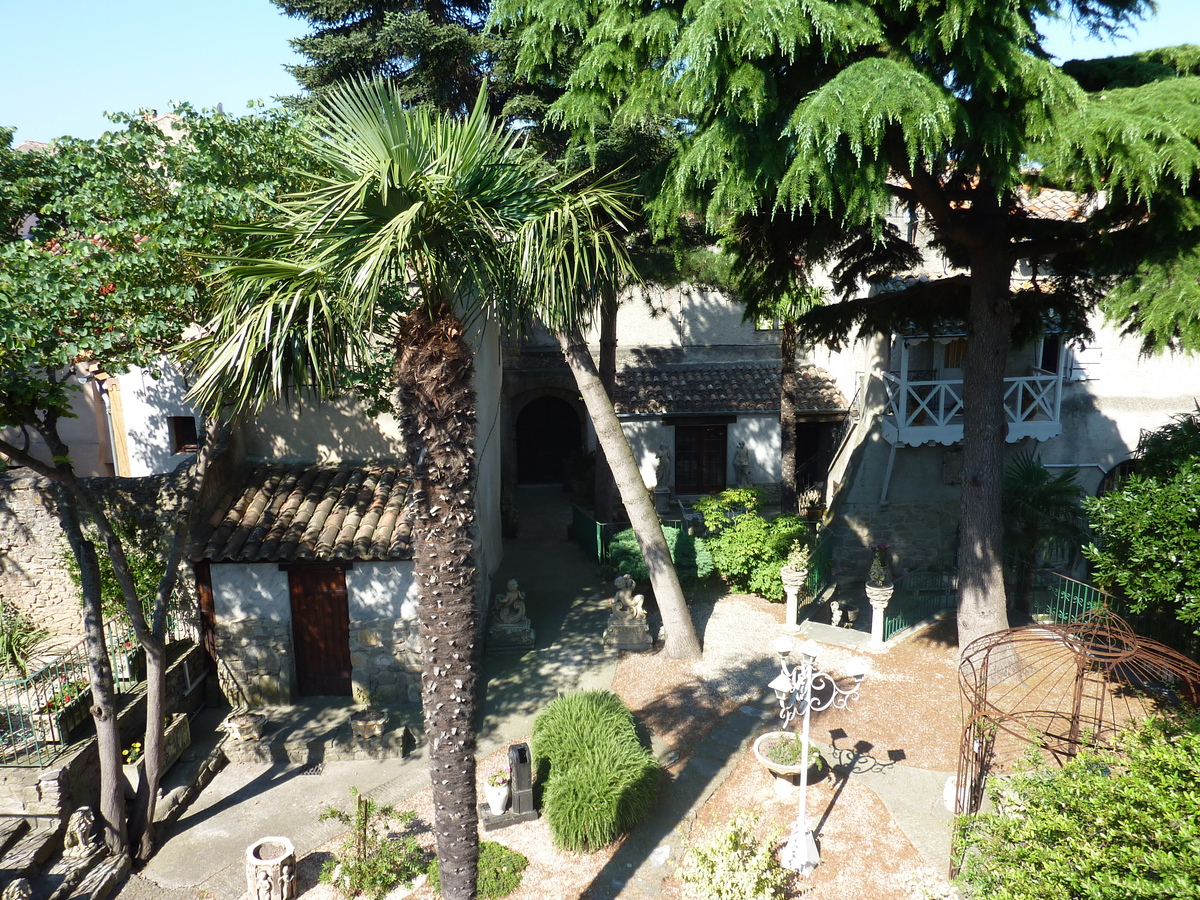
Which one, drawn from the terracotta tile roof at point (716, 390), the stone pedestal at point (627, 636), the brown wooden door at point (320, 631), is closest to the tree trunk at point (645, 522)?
the stone pedestal at point (627, 636)

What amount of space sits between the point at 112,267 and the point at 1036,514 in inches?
523

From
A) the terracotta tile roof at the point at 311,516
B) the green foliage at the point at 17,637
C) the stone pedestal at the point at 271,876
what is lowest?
the stone pedestal at the point at 271,876

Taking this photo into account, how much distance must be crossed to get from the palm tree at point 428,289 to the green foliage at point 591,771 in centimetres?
234

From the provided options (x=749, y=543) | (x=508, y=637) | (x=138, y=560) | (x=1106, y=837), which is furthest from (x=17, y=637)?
(x=1106, y=837)

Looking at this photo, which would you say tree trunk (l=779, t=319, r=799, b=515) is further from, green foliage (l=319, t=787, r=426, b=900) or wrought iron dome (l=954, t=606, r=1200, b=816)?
green foliage (l=319, t=787, r=426, b=900)

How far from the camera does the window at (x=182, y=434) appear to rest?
38.7 ft

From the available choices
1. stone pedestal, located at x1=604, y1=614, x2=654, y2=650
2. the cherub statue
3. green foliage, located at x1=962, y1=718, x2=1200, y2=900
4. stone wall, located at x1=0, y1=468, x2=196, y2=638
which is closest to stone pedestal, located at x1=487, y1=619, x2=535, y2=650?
stone pedestal, located at x1=604, y1=614, x2=654, y2=650

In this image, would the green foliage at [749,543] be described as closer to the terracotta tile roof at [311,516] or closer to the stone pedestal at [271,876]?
the terracotta tile roof at [311,516]

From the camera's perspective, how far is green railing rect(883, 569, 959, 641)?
13242mm

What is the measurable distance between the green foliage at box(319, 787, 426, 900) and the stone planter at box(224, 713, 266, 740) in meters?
2.46

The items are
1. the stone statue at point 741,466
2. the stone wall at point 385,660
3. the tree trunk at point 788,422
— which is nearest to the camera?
the stone wall at point 385,660

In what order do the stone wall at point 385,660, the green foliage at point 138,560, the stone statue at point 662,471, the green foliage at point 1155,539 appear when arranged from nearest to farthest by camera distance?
the green foliage at point 1155,539
the green foliage at point 138,560
the stone wall at point 385,660
the stone statue at point 662,471

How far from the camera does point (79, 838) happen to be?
7973 millimetres

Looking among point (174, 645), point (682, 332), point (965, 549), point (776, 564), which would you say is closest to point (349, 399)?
point (174, 645)
